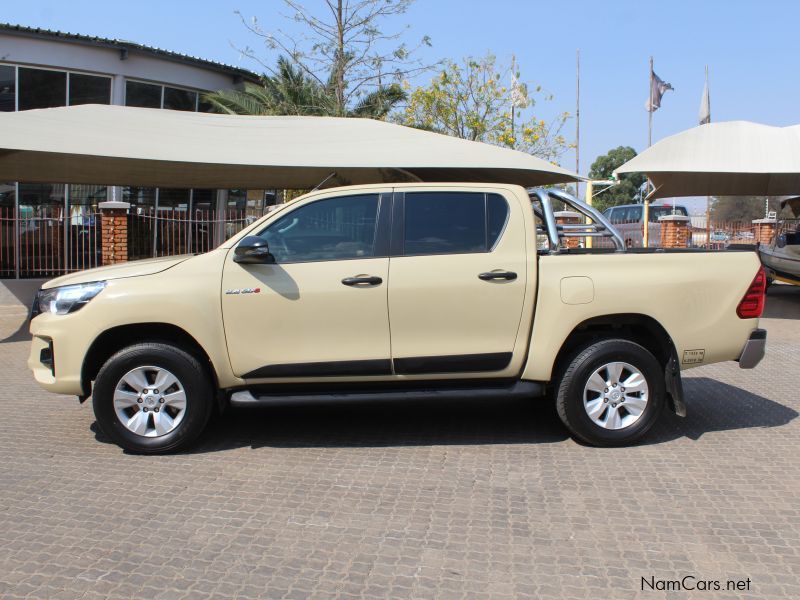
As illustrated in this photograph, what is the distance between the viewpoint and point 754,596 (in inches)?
127

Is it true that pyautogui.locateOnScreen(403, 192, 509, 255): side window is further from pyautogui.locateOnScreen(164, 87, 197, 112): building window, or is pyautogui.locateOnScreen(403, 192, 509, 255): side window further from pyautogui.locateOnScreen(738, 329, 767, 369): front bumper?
pyautogui.locateOnScreen(164, 87, 197, 112): building window

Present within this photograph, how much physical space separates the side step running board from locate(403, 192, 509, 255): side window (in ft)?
3.28

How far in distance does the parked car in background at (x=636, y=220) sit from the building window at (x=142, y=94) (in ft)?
44.4

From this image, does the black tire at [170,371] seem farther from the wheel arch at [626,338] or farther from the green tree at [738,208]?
the green tree at [738,208]

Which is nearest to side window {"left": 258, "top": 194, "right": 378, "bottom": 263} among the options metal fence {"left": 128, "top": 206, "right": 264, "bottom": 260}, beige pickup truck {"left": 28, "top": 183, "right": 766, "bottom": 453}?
beige pickup truck {"left": 28, "top": 183, "right": 766, "bottom": 453}

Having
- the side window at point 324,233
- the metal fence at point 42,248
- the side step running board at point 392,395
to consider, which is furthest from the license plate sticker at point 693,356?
the metal fence at point 42,248

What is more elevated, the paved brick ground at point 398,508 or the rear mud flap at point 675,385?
the rear mud flap at point 675,385

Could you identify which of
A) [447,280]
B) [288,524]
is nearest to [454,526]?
[288,524]

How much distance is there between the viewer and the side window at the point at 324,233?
5.19 metres

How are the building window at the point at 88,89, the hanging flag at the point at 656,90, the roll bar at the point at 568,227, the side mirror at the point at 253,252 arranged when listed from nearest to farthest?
the side mirror at the point at 253,252 < the roll bar at the point at 568,227 < the building window at the point at 88,89 < the hanging flag at the point at 656,90

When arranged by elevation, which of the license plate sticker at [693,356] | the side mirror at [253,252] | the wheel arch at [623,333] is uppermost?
the side mirror at [253,252]

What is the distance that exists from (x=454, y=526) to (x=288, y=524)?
36.3 inches

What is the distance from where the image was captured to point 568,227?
5.91 metres

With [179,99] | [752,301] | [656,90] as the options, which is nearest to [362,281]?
[752,301]
